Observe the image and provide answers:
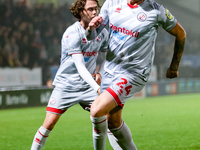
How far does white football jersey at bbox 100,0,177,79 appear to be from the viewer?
3137 mm

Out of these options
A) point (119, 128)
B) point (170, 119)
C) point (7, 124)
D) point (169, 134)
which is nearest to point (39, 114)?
point (7, 124)

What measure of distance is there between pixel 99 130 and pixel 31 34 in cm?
927

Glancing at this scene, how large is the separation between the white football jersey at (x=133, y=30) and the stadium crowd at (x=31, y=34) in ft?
26.5

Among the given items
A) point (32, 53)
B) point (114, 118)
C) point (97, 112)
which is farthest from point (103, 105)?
point (32, 53)

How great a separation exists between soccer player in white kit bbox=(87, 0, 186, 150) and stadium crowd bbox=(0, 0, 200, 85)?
8.03 m

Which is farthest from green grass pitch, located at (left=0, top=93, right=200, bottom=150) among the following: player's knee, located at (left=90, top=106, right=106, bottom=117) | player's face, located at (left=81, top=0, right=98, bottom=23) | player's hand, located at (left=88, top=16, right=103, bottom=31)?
player's hand, located at (left=88, top=16, right=103, bottom=31)

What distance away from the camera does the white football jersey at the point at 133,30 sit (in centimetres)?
314

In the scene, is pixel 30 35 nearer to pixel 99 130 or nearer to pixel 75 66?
pixel 75 66

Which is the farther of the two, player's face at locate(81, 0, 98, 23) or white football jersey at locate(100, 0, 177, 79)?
player's face at locate(81, 0, 98, 23)

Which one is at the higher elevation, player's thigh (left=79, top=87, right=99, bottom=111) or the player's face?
the player's face

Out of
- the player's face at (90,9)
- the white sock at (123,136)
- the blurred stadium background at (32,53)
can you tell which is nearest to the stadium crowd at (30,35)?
the blurred stadium background at (32,53)

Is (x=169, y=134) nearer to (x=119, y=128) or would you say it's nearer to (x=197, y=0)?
(x=119, y=128)

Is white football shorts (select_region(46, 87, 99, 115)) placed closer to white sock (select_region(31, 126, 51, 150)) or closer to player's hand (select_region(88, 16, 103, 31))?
white sock (select_region(31, 126, 51, 150))

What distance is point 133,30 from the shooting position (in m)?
3.14
